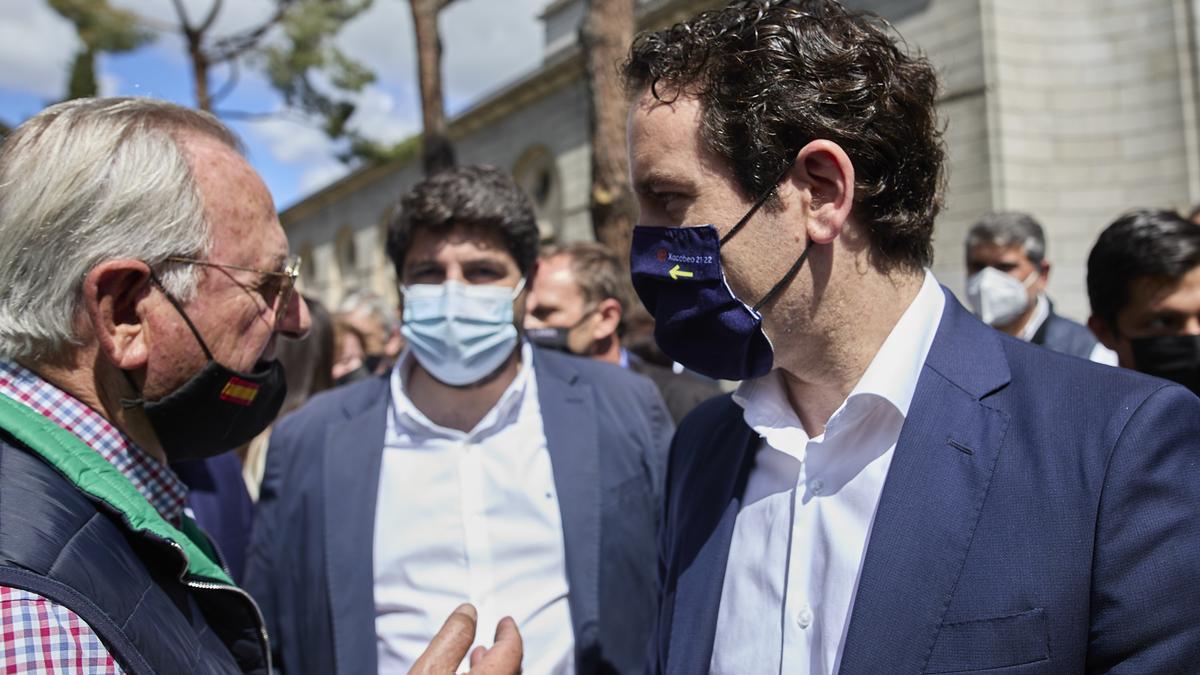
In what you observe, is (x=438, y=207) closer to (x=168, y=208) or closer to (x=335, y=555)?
(x=335, y=555)

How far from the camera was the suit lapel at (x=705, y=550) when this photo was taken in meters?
1.83

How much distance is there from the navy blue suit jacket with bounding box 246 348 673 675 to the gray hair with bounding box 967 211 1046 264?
342cm

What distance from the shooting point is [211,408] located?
76.2 inches

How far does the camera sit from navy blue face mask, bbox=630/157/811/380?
5.90 feet

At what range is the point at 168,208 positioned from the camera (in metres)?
1.73

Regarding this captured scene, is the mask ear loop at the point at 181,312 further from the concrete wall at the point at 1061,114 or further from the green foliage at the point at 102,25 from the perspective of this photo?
the green foliage at the point at 102,25

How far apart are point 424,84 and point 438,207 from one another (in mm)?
8041

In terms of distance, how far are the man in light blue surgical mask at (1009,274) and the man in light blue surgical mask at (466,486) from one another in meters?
3.08

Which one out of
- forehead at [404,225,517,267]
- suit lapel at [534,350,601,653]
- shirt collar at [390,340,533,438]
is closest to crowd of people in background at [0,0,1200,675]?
suit lapel at [534,350,601,653]

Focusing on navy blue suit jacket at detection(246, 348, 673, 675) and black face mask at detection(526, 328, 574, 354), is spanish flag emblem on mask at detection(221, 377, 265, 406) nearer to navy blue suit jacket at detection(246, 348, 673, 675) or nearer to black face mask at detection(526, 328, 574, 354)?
navy blue suit jacket at detection(246, 348, 673, 675)

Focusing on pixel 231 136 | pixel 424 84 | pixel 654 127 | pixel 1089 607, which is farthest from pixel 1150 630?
pixel 424 84

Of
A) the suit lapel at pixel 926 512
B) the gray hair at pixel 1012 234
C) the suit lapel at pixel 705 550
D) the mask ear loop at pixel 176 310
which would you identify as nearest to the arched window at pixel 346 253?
the gray hair at pixel 1012 234

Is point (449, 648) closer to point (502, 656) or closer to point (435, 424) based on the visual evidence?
point (502, 656)

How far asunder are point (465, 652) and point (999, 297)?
4.49 metres
